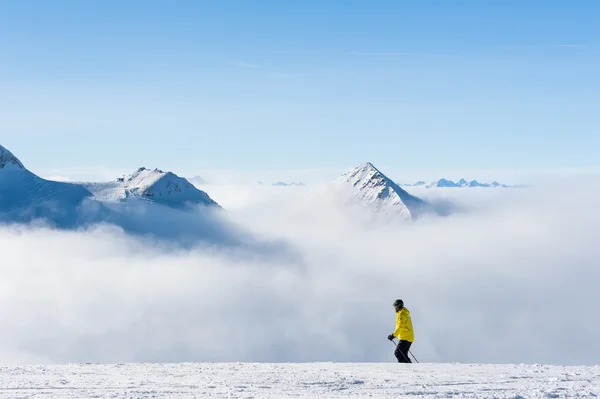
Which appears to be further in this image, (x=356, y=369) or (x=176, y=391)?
(x=356, y=369)

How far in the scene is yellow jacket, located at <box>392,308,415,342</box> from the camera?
56.9ft

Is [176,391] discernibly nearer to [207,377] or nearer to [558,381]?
[207,377]

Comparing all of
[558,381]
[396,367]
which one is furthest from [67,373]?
[558,381]

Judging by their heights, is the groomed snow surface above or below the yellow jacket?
below

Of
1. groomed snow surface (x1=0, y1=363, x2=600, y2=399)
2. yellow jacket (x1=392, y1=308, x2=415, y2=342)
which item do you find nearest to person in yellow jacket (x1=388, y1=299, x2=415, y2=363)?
yellow jacket (x1=392, y1=308, x2=415, y2=342)

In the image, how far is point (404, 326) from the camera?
17.4 meters

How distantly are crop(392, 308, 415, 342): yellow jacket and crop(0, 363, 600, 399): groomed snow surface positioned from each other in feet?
5.48

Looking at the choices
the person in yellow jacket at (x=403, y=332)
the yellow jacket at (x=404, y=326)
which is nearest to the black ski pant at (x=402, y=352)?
the person in yellow jacket at (x=403, y=332)

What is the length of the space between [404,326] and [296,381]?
544cm

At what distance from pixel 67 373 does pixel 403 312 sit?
9.19 metres

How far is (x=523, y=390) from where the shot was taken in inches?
476

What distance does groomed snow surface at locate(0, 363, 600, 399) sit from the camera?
11609 millimetres

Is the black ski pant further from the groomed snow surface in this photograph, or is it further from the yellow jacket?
the groomed snow surface

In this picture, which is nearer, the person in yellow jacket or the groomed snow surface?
the groomed snow surface
